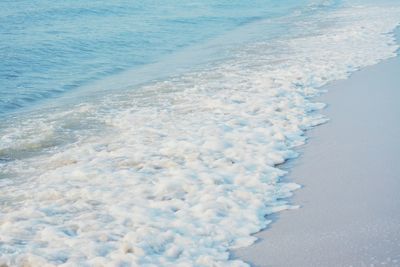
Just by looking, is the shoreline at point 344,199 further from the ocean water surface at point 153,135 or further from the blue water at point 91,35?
the blue water at point 91,35

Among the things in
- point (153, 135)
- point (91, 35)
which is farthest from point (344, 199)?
point (91, 35)

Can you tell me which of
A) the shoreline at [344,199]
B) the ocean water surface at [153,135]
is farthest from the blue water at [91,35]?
the shoreline at [344,199]

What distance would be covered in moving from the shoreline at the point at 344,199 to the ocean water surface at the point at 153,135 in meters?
0.24

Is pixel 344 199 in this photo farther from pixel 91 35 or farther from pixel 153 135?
pixel 91 35

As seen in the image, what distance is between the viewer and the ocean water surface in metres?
5.23

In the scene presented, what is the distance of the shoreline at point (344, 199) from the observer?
4.78 m

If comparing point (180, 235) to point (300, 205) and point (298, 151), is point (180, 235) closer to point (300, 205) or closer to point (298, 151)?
point (300, 205)

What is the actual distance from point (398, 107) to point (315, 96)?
5.86ft

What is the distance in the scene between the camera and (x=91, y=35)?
21.2 meters

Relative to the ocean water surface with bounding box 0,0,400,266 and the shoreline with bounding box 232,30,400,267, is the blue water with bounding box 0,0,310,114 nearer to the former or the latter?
the ocean water surface with bounding box 0,0,400,266

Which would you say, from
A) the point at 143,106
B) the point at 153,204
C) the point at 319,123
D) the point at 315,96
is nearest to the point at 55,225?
the point at 153,204

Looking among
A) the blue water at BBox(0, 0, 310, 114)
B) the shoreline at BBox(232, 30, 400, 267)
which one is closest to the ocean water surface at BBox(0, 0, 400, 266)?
the blue water at BBox(0, 0, 310, 114)

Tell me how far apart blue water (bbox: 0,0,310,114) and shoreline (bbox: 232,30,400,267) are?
6740 mm

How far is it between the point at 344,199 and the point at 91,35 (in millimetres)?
16751
